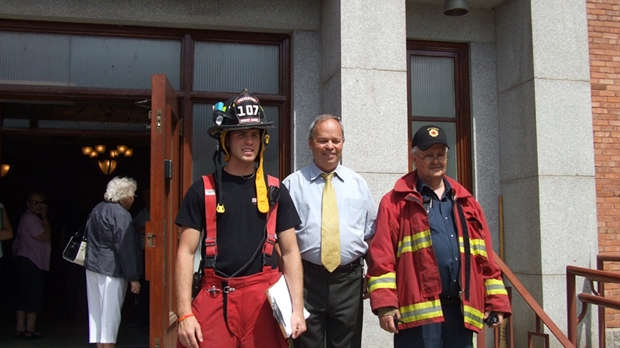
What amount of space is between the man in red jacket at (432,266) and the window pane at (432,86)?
11.0 ft

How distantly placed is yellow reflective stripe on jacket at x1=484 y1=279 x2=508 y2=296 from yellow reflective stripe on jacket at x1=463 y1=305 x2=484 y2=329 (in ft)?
0.66

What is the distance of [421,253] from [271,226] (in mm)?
966

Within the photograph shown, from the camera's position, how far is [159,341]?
4.96 metres

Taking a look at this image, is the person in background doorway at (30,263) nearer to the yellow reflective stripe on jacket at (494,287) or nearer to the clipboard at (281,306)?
the clipboard at (281,306)

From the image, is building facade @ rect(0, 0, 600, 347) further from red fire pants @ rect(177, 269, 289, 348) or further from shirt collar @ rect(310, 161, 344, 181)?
red fire pants @ rect(177, 269, 289, 348)

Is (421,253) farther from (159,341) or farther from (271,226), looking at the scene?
(159,341)

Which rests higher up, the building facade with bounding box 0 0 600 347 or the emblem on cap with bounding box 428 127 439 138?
the building facade with bounding box 0 0 600 347

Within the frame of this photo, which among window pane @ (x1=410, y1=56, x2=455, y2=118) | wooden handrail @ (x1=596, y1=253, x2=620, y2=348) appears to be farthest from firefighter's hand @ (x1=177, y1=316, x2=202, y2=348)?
wooden handrail @ (x1=596, y1=253, x2=620, y2=348)

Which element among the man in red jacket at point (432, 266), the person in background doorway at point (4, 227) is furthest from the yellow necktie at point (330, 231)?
the person in background doorway at point (4, 227)

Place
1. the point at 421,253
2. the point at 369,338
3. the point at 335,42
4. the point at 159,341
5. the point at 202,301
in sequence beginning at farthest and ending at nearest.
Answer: the point at 335,42 → the point at 369,338 → the point at 159,341 → the point at 421,253 → the point at 202,301

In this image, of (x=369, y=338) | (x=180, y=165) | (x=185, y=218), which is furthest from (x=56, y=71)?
(x=369, y=338)

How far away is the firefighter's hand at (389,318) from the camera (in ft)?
11.5

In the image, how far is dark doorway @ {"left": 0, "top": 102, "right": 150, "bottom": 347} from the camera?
26.4ft

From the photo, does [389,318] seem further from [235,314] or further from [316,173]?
[316,173]
